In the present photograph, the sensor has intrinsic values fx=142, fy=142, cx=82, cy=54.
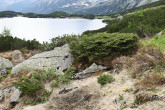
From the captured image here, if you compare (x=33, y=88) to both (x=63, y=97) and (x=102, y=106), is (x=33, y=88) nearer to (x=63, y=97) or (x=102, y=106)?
(x=63, y=97)

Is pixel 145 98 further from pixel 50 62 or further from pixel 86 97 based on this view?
pixel 50 62

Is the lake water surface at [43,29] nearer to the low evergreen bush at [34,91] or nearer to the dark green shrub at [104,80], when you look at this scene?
the low evergreen bush at [34,91]

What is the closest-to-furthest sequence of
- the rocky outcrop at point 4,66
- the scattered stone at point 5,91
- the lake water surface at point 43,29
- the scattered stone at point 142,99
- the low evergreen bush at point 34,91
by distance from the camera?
the scattered stone at point 142,99
the low evergreen bush at point 34,91
the scattered stone at point 5,91
the rocky outcrop at point 4,66
the lake water surface at point 43,29

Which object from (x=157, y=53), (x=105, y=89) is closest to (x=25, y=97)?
(x=105, y=89)

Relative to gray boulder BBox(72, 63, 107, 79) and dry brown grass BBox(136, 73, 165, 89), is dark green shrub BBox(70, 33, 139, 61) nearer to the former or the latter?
gray boulder BBox(72, 63, 107, 79)

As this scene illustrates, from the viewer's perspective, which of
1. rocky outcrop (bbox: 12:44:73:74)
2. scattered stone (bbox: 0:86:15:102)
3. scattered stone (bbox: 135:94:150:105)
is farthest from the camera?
rocky outcrop (bbox: 12:44:73:74)

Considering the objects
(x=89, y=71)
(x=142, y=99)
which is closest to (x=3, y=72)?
(x=89, y=71)

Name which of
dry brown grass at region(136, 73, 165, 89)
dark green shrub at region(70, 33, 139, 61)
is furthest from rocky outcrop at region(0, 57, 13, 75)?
dry brown grass at region(136, 73, 165, 89)

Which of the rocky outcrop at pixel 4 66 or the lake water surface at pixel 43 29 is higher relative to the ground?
the lake water surface at pixel 43 29

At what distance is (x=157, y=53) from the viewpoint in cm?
696

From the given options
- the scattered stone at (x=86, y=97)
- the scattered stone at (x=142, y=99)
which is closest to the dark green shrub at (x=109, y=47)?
the scattered stone at (x=86, y=97)

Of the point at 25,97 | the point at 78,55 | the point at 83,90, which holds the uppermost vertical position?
the point at 78,55

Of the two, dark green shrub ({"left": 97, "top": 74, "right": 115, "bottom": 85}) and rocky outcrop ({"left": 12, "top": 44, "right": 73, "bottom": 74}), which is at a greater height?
dark green shrub ({"left": 97, "top": 74, "right": 115, "bottom": 85})

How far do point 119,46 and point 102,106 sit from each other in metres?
5.03
